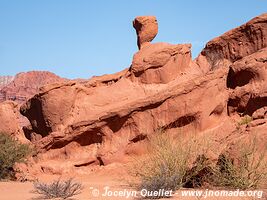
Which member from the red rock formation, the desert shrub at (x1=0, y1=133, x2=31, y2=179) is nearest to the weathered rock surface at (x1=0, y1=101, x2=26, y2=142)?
the desert shrub at (x1=0, y1=133, x2=31, y2=179)

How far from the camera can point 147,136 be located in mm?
18531

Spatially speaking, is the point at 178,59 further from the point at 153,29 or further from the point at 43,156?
the point at 43,156

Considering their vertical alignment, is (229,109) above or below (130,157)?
above

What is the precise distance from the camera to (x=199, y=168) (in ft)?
39.0

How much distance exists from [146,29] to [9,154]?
10675mm

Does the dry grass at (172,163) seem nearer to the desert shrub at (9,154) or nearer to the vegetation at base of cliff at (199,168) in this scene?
the vegetation at base of cliff at (199,168)

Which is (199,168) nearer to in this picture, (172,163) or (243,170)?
(172,163)

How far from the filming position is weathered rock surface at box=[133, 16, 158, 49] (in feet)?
76.2

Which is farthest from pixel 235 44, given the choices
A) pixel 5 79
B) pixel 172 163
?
pixel 5 79

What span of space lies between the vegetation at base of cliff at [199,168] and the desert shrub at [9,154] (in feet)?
23.4

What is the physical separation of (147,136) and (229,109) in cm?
409

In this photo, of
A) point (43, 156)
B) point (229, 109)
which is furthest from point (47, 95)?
point (229, 109)

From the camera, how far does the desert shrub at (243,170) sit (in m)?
10.4

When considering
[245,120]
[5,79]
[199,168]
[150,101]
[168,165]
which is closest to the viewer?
[168,165]
